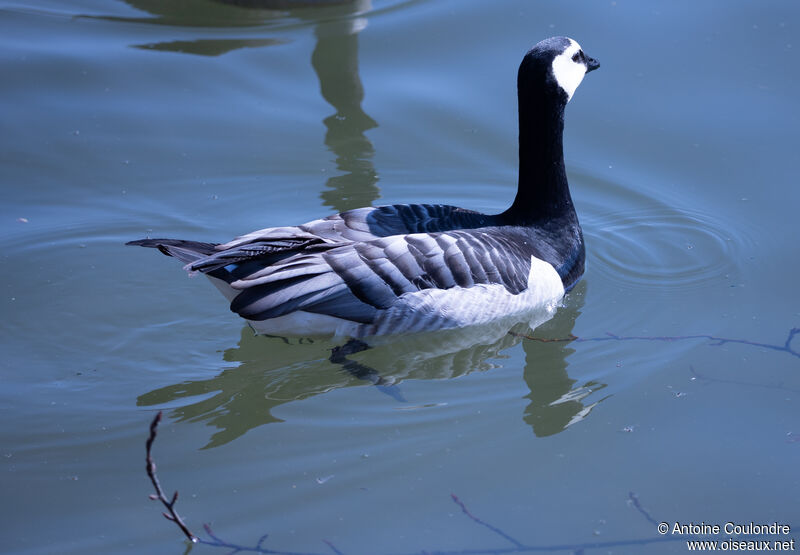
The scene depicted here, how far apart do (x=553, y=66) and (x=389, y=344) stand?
7.24ft

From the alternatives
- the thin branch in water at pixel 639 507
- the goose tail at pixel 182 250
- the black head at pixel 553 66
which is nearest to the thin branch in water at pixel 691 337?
the thin branch in water at pixel 639 507

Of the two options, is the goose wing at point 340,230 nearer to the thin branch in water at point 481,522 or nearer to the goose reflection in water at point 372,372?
the goose reflection in water at point 372,372

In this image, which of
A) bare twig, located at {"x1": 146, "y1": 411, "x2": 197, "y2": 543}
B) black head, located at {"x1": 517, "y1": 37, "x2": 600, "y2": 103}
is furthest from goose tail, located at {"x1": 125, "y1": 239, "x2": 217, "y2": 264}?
black head, located at {"x1": 517, "y1": 37, "x2": 600, "y2": 103}

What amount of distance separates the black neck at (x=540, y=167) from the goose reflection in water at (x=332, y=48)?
1.57 metres

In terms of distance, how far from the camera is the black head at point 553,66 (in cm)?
648

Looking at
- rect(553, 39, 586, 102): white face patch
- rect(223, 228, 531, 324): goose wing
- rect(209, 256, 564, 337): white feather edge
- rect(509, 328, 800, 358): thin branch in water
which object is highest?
rect(553, 39, 586, 102): white face patch

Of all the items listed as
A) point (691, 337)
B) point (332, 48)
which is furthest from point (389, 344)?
point (332, 48)

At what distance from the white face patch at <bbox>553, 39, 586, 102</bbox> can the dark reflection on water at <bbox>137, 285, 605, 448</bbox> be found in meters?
1.58

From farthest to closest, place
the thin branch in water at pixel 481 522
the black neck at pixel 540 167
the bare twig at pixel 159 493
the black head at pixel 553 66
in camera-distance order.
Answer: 1. the black neck at pixel 540 167
2. the black head at pixel 553 66
3. the thin branch in water at pixel 481 522
4. the bare twig at pixel 159 493

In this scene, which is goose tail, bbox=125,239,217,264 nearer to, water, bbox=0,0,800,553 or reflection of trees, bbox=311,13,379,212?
water, bbox=0,0,800,553

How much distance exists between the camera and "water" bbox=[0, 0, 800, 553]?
15.5ft

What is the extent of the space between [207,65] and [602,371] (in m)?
5.89

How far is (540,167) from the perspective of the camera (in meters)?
6.76

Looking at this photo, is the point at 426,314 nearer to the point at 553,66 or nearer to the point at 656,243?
the point at 553,66
